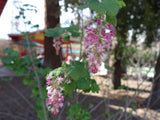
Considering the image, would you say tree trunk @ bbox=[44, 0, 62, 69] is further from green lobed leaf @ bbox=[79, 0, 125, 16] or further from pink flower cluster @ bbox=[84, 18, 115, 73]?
green lobed leaf @ bbox=[79, 0, 125, 16]

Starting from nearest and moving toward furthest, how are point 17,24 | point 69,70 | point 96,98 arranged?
point 69,70
point 17,24
point 96,98

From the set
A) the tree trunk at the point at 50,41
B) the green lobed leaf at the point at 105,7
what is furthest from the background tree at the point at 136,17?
the green lobed leaf at the point at 105,7

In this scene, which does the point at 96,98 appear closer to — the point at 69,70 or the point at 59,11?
the point at 59,11

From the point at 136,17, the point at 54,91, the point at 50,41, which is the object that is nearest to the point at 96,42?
the point at 54,91

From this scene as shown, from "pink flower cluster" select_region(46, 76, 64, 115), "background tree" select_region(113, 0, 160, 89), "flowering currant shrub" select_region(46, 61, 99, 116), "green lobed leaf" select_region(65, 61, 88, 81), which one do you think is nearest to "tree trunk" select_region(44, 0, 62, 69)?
"background tree" select_region(113, 0, 160, 89)

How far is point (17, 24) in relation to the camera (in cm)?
279

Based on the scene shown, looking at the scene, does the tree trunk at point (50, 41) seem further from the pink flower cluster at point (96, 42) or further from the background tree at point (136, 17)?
the pink flower cluster at point (96, 42)

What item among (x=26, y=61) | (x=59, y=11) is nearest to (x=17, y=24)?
(x=26, y=61)

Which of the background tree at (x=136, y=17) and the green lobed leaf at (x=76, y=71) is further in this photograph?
the background tree at (x=136, y=17)

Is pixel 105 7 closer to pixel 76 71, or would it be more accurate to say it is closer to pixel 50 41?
pixel 76 71

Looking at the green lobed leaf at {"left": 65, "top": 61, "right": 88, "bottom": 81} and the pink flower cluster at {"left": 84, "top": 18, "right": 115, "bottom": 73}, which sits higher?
the pink flower cluster at {"left": 84, "top": 18, "right": 115, "bottom": 73}

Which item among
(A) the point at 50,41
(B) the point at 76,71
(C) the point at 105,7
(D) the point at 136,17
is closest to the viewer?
(C) the point at 105,7

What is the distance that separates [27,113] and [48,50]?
2072mm

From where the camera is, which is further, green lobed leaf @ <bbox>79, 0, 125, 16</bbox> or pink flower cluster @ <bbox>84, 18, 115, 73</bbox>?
pink flower cluster @ <bbox>84, 18, 115, 73</bbox>
